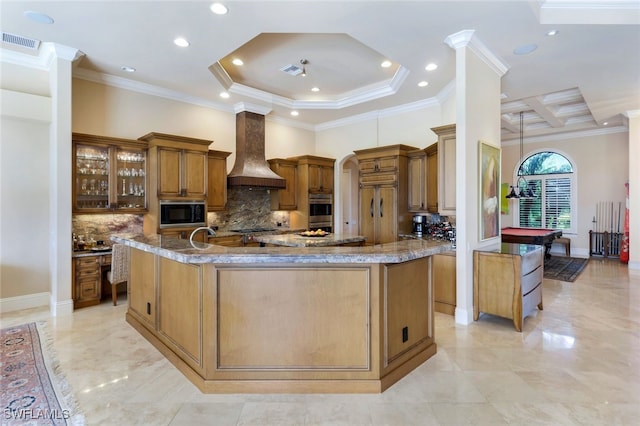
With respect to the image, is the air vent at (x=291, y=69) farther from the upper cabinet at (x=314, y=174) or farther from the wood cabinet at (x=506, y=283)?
the wood cabinet at (x=506, y=283)

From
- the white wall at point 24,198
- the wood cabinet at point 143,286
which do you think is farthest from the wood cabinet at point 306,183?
the white wall at point 24,198

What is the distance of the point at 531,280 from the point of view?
13.1 feet

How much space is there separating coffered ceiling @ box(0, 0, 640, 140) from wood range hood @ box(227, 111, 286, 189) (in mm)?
384

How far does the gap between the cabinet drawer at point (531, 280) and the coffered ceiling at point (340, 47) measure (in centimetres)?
280

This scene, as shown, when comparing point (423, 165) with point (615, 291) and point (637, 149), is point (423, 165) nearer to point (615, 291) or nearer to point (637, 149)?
point (615, 291)

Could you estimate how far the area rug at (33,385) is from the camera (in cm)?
215

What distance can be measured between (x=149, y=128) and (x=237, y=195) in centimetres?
206

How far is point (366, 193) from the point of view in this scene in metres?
6.57

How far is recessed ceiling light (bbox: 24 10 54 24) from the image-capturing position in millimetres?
3393

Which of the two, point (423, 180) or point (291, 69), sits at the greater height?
point (291, 69)

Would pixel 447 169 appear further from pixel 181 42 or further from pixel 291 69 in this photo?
pixel 181 42

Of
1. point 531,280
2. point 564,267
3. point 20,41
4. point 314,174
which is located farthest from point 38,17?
point 564,267

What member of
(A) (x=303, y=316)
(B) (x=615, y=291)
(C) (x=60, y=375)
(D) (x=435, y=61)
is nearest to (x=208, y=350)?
(A) (x=303, y=316)

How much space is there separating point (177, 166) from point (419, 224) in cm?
448
